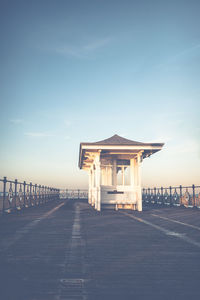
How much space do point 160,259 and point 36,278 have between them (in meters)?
2.43

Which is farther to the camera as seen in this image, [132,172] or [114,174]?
[114,174]

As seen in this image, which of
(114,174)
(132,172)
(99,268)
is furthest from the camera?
(114,174)

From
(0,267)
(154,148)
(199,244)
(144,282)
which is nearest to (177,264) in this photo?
(144,282)

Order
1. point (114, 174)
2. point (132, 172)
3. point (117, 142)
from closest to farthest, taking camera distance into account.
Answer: point (117, 142), point (132, 172), point (114, 174)

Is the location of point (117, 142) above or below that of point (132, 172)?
above

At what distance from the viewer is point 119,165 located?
2242cm

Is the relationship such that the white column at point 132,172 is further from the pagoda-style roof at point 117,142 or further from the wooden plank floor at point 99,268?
the wooden plank floor at point 99,268

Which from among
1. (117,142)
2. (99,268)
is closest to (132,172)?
(117,142)

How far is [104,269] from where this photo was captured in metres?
4.66

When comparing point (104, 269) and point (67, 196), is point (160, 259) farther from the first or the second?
point (67, 196)

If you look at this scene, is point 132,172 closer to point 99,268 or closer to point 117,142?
point 117,142

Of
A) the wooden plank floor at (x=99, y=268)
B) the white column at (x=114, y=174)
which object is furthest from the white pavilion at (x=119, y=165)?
the wooden plank floor at (x=99, y=268)

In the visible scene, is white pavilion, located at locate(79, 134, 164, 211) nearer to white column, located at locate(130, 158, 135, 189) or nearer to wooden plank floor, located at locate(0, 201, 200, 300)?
white column, located at locate(130, 158, 135, 189)

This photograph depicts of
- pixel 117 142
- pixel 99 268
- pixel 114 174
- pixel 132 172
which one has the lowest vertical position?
pixel 99 268
